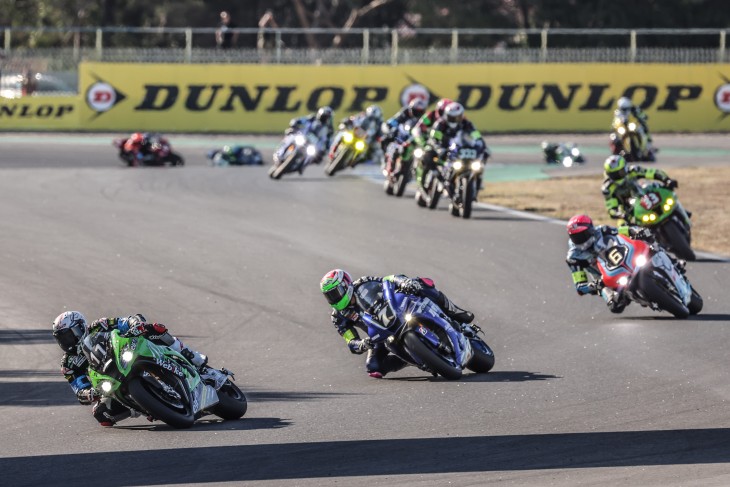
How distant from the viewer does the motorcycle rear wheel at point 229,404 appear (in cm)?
1015

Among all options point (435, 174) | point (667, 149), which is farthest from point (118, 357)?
point (667, 149)

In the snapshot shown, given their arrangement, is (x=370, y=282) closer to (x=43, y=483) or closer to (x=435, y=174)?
(x=43, y=483)

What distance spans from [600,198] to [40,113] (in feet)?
55.8

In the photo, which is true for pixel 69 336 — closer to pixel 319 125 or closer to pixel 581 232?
pixel 581 232

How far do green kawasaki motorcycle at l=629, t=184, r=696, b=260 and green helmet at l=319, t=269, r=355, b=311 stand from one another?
6.96m

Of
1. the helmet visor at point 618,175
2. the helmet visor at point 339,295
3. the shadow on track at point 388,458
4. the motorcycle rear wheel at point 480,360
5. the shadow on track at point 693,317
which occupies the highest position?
the helmet visor at point 339,295

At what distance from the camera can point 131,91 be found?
38.3 meters

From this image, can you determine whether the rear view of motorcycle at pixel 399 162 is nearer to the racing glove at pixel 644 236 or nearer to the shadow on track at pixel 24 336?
the racing glove at pixel 644 236

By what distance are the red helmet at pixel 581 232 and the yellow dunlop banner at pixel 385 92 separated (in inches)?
956

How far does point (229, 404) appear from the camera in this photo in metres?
10.2

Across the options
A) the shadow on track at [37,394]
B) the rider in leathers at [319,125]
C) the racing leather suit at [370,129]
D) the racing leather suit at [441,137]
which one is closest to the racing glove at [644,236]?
the shadow on track at [37,394]

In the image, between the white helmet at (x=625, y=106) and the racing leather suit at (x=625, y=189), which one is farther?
the white helmet at (x=625, y=106)

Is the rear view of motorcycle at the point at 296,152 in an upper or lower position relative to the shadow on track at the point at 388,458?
lower

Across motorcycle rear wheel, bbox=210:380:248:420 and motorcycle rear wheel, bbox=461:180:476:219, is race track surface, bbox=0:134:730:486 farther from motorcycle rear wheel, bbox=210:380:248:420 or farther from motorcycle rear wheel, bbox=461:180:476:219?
motorcycle rear wheel, bbox=461:180:476:219
